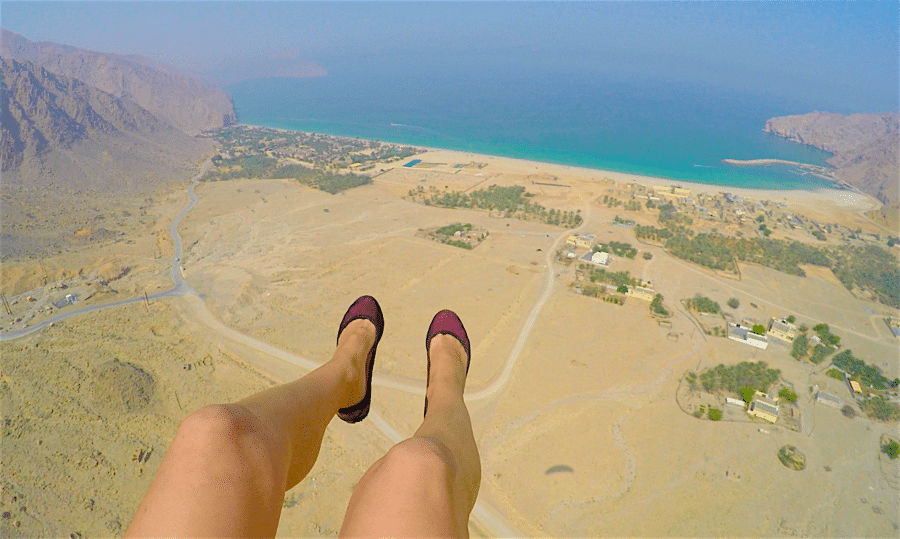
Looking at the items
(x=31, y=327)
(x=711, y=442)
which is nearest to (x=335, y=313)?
(x=31, y=327)

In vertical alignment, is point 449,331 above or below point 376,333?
above

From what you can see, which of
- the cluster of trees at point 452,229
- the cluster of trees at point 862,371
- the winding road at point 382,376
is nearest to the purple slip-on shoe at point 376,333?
the winding road at point 382,376

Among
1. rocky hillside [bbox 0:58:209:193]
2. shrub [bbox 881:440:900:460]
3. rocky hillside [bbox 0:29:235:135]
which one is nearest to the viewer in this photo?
shrub [bbox 881:440:900:460]

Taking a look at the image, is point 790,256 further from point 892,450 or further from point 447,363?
point 447,363

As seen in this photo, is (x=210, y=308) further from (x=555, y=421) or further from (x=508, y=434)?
(x=555, y=421)

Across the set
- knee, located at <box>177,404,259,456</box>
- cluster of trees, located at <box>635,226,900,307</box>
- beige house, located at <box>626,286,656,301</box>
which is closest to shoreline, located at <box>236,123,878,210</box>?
cluster of trees, located at <box>635,226,900,307</box>

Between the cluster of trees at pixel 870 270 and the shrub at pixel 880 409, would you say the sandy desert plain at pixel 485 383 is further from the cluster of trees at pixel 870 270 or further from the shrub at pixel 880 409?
the cluster of trees at pixel 870 270

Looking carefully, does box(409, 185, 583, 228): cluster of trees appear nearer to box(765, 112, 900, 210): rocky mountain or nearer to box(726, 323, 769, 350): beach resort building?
box(726, 323, 769, 350): beach resort building

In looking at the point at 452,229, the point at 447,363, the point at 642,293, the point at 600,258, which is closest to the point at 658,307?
the point at 642,293

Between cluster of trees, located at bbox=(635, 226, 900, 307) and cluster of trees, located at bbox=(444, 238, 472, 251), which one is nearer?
cluster of trees, located at bbox=(635, 226, 900, 307)
